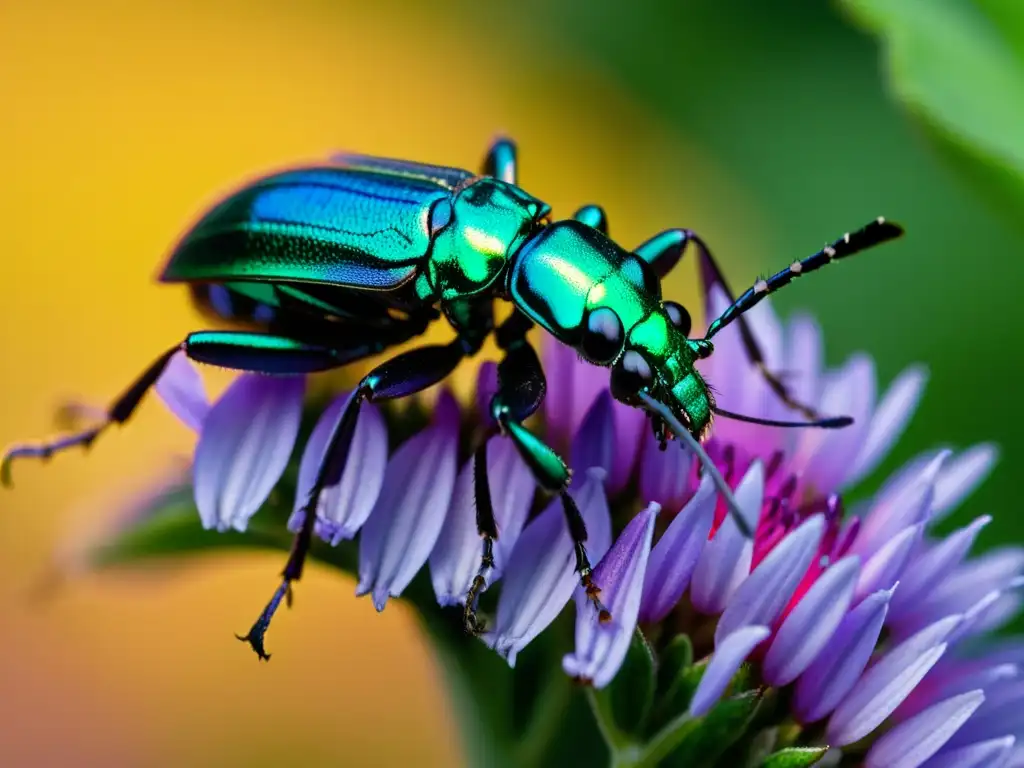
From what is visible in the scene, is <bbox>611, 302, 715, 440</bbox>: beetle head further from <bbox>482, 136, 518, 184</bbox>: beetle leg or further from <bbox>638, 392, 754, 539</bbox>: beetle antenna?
<bbox>482, 136, 518, 184</bbox>: beetle leg

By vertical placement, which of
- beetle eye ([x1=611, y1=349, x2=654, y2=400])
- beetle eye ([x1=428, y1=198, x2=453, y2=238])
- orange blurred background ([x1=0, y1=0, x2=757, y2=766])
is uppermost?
beetle eye ([x1=428, y1=198, x2=453, y2=238])

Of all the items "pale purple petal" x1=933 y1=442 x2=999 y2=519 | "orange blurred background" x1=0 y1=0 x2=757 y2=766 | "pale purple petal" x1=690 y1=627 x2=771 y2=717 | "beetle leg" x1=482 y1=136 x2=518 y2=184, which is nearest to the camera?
"pale purple petal" x1=690 y1=627 x2=771 y2=717

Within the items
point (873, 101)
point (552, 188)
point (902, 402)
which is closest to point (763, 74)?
point (873, 101)

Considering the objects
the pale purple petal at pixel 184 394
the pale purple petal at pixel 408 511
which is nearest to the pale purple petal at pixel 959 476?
the pale purple petal at pixel 408 511

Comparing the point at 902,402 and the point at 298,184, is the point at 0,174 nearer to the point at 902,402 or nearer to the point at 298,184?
the point at 298,184

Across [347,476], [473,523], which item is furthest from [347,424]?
[473,523]

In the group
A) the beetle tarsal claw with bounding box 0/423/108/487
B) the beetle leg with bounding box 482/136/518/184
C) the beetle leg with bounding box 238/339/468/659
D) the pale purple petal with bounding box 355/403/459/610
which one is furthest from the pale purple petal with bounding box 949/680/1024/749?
the beetle tarsal claw with bounding box 0/423/108/487

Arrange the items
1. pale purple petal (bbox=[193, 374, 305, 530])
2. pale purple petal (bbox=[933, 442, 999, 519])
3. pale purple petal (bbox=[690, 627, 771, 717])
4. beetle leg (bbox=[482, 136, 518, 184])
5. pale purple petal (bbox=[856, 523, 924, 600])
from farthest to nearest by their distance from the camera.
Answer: beetle leg (bbox=[482, 136, 518, 184])
pale purple petal (bbox=[933, 442, 999, 519])
pale purple petal (bbox=[193, 374, 305, 530])
pale purple petal (bbox=[856, 523, 924, 600])
pale purple petal (bbox=[690, 627, 771, 717])
